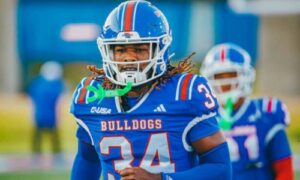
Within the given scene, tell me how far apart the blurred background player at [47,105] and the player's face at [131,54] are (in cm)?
929

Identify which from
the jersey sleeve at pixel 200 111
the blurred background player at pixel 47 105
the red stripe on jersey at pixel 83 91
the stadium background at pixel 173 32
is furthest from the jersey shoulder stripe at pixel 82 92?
the stadium background at pixel 173 32

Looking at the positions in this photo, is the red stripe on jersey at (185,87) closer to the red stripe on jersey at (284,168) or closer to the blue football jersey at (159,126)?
the blue football jersey at (159,126)

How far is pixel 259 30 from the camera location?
21.0 meters

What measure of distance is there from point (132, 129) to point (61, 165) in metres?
8.33

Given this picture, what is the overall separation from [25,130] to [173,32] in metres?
4.59

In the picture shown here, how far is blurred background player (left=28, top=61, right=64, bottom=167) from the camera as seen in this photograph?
12828 mm

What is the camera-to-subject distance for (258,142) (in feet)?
15.5

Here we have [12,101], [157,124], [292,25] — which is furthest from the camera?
[292,25]

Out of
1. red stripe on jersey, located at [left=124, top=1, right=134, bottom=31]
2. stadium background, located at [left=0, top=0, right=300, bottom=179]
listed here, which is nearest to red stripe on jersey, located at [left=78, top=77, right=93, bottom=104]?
red stripe on jersey, located at [left=124, top=1, right=134, bottom=31]

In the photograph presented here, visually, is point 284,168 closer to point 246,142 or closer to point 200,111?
point 246,142

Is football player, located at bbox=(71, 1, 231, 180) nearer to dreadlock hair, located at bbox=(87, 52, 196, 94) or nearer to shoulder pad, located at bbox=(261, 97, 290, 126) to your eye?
dreadlock hair, located at bbox=(87, 52, 196, 94)

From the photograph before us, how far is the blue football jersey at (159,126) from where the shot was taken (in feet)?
11.0

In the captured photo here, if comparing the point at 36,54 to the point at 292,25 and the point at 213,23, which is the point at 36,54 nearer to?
the point at 213,23

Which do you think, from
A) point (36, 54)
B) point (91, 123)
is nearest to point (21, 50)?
point (36, 54)
